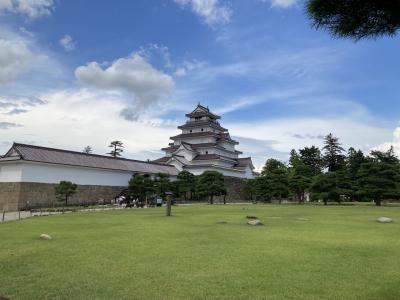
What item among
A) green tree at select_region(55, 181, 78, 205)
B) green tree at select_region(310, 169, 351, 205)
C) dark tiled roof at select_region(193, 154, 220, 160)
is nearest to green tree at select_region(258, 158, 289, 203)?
green tree at select_region(310, 169, 351, 205)

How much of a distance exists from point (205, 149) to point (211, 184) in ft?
46.1

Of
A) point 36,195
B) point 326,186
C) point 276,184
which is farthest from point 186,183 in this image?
point 36,195

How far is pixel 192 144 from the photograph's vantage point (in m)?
58.4

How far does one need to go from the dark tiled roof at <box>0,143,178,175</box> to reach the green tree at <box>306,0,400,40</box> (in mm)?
33158

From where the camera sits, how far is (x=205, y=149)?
187 ft

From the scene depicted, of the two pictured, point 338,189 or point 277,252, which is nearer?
point 277,252

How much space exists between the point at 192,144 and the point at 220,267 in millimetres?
51158

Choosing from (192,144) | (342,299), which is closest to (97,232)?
(342,299)

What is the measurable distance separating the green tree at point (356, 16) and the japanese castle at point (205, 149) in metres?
47.7

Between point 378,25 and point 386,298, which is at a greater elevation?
point 378,25

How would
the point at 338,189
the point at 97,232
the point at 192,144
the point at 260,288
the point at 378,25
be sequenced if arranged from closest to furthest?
the point at 378,25 → the point at 260,288 → the point at 97,232 → the point at 338,189 → the point at 192,144

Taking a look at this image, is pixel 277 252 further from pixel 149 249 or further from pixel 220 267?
pixel 149 249

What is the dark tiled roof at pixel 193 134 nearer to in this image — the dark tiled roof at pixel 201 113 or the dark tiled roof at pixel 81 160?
the dark tiled roof at pixel 201 113

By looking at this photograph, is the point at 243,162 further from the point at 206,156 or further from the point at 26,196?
the point at 26,196
